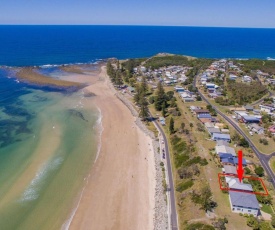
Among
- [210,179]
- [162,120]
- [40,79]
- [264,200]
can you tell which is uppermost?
[210,179]

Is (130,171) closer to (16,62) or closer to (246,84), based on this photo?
(246,84)

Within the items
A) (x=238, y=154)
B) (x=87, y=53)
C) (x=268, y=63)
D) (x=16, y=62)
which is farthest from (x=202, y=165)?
(x=87, y=53)

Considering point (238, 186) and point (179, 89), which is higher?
point (238, 186)

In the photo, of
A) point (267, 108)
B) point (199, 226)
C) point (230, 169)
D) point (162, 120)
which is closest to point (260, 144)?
point (230, 169)

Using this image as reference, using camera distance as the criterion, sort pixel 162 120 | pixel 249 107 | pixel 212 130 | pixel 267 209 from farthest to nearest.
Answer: pixel 249 107 < pixel 162 120 < pixel 212 130 < pixel 267 209

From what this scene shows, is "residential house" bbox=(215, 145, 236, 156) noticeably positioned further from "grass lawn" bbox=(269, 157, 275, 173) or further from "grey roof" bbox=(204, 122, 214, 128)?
"grey roof" bbox=(204, 122, 214, 128)

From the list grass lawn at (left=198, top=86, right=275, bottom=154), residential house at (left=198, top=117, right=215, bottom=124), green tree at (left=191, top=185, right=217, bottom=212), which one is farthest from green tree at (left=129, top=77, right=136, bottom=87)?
green tree at (left=191, top=185, right=217, bottom=212)

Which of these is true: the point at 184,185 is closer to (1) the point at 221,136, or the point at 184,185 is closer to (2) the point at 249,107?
(1) the point at 221,136

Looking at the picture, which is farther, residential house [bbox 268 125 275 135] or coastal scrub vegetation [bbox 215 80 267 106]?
coastal scrub vegetation [bbox 215 80 267 106]
